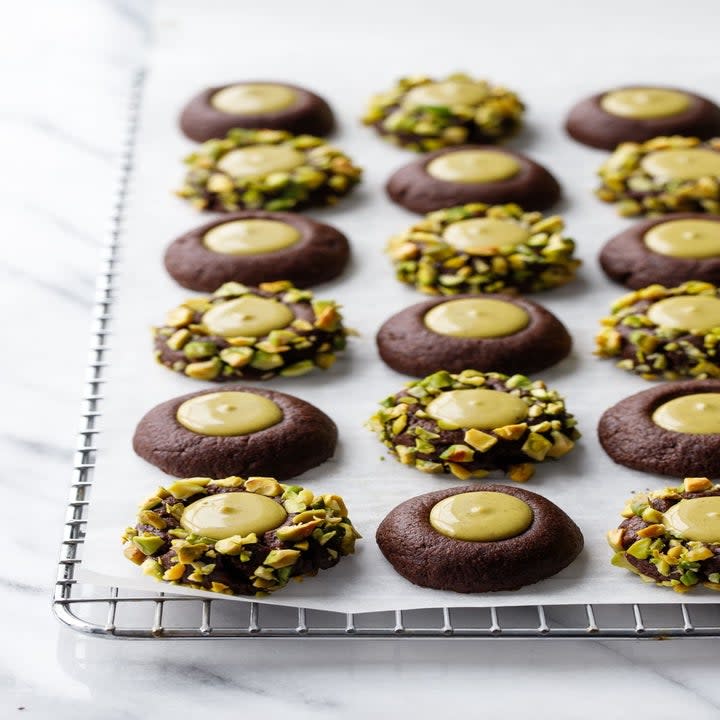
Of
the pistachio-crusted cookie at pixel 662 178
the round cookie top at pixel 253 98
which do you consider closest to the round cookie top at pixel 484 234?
the pistachio-crusted cookie at pixel 662 178

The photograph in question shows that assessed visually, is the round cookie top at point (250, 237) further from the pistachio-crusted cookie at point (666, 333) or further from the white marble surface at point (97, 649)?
the pistachio-crusted cookie at point (666, 333)

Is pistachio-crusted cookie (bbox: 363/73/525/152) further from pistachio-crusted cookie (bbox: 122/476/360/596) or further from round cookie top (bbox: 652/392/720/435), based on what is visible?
pistachio-crusted cookie (bbox: 122/476/360/596)

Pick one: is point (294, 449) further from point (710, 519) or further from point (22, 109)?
point (22, 109)

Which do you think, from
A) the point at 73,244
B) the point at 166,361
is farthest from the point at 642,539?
the point at 73,244

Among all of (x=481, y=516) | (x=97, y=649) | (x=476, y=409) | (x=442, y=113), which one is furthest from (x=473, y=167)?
(x=97, y=649)

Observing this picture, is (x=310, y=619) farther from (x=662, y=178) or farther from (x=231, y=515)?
(x=662, y=178)

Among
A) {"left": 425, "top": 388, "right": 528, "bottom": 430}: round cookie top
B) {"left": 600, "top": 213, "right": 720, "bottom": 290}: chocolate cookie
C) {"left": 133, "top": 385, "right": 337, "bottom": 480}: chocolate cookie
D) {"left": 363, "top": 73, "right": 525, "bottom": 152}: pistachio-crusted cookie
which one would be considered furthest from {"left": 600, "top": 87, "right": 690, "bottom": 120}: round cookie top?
{"left": 133, "top": 385, "right": 337, "bottom": 480}: chocolate cookie
